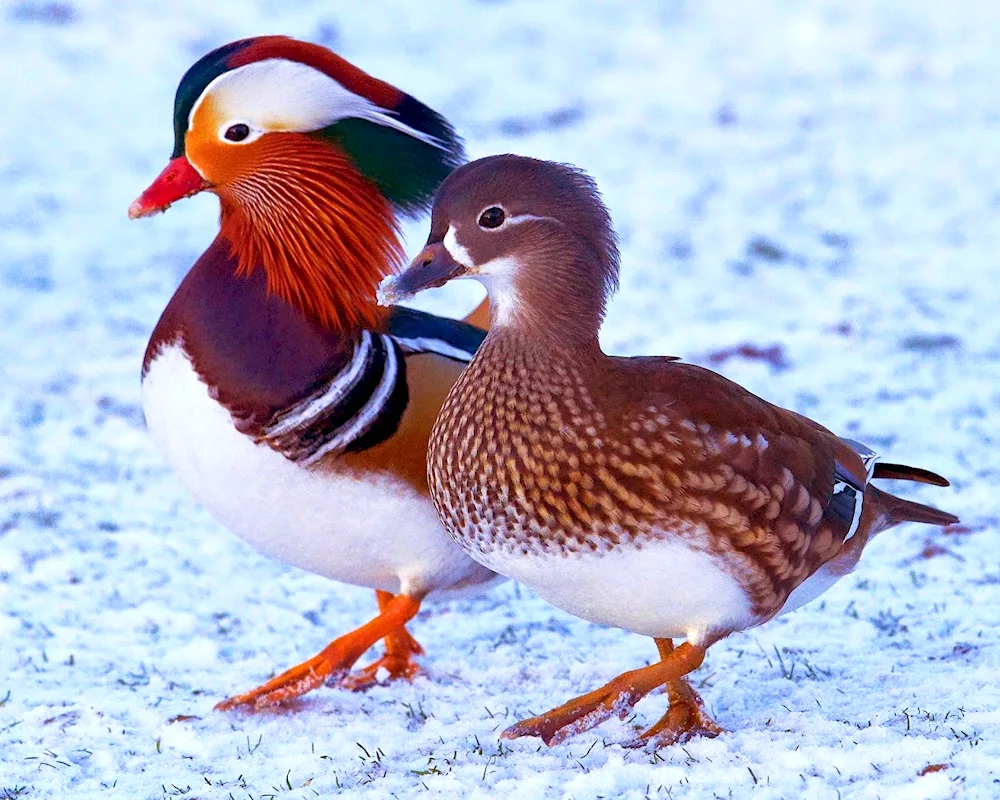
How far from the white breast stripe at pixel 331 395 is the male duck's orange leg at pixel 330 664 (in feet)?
1.76

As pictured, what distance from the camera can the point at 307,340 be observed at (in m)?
3.27

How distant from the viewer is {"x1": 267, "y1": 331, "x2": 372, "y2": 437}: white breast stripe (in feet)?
10.5

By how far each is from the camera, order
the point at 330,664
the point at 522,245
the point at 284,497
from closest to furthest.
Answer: the point at 522,245
the point at 284,497
the point at 330,664

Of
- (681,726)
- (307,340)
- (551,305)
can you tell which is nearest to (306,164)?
(307,340)

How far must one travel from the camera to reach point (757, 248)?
718 cm

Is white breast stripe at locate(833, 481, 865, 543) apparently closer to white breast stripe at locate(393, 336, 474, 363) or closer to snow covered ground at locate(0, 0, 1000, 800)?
snow covered ground at locate(0, 0, 1000, 800)

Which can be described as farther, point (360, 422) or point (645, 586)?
point (360, 422)

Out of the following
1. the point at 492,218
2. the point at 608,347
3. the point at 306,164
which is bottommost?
the point at 492,218

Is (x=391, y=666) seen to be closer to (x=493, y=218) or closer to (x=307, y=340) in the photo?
(x=307, y=340)

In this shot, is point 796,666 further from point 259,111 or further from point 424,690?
point 259,111

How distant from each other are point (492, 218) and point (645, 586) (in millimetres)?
771

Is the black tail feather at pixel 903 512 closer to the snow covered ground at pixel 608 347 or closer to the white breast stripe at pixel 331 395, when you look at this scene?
the snow covered ground at pixel 608 347

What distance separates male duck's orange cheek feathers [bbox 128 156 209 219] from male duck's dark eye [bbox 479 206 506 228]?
0.86m

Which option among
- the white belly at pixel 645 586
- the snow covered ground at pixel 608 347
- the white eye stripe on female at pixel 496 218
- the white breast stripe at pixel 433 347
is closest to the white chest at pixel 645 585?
the white belly at pixel 645 586
